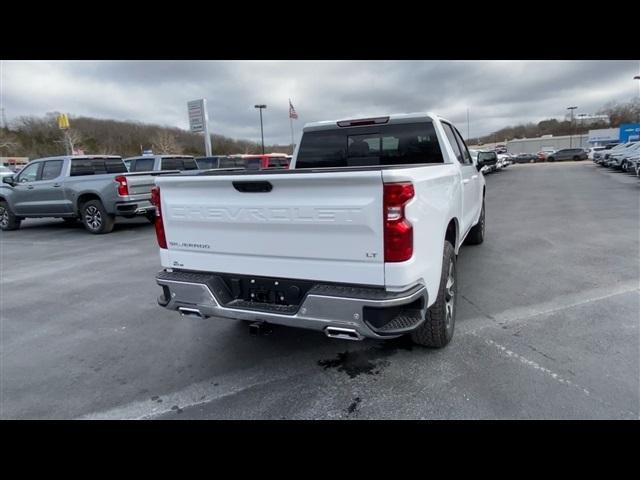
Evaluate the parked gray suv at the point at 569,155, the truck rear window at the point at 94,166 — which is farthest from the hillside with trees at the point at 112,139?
the truck rear window at the point at 94,166

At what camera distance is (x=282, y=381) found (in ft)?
9.89

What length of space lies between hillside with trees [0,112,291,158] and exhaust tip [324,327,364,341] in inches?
3117

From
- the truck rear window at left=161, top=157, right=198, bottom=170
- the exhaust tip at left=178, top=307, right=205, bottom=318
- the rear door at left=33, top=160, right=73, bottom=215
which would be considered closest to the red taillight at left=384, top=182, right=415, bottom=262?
the exhaust tip at left=178, top=307, right=205, bottom=318

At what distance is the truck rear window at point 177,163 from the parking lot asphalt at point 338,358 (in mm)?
7993

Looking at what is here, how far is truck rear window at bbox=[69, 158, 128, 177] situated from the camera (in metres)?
10.4

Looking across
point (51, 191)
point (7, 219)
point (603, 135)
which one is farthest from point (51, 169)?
point (603, 135)

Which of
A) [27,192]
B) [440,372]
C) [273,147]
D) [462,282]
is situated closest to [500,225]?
[462,282]

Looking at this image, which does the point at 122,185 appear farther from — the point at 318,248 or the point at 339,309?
the point at 339,309

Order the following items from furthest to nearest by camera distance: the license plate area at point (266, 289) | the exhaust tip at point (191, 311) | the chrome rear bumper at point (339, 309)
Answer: the exhaust tip at point (191, 311), the license plate area at point (266, 289), the chrome rear bumper at point (339, 309)

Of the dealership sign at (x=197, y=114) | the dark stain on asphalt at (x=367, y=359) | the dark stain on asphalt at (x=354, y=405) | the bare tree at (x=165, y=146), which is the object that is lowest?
the dark stain on asphalt at (x=354, y=405)

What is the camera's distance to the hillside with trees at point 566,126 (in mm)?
80887

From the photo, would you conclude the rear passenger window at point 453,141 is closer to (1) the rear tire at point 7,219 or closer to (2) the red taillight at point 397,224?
(2) the red taillight at point 397,224

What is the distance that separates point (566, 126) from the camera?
91.2 m

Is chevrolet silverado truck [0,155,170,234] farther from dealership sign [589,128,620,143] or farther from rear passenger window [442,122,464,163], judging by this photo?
dealership sign [589,128,620,143]
